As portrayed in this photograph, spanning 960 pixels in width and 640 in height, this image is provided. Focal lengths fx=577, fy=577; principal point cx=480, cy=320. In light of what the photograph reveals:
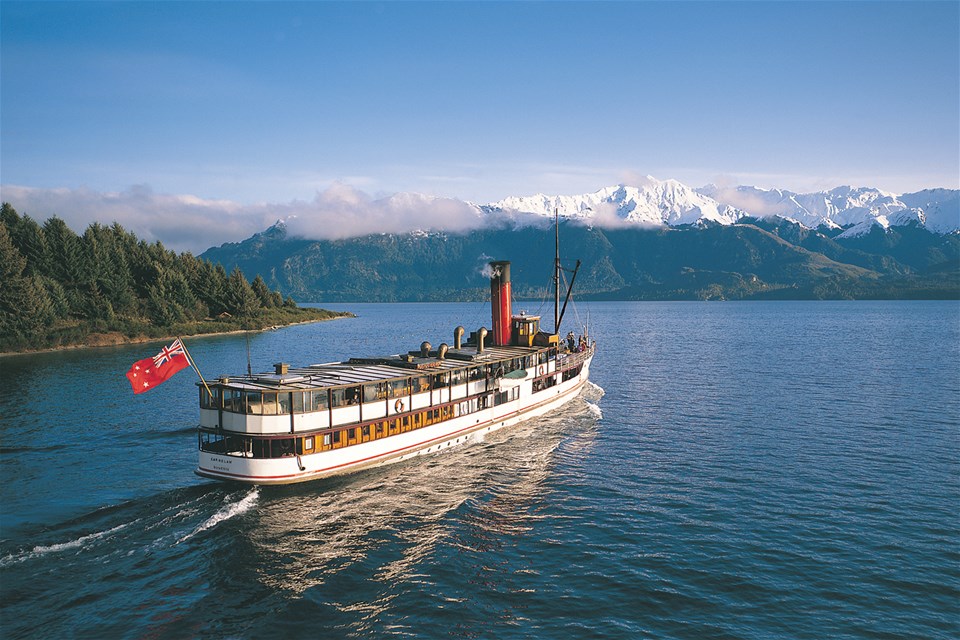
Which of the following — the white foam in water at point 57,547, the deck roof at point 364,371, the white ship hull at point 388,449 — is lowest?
the white foam in water at point 57,547

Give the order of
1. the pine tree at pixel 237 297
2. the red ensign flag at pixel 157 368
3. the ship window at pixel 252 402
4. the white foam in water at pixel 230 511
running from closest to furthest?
the white foam in water at pixel 230 511
the red ensign flag at pixel 157 368
the ship window at pixel 252 402
the pine tree at pixel 237 297

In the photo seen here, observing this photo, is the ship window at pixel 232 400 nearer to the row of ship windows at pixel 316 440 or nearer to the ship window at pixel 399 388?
the row of ship windows at pixel 316 440

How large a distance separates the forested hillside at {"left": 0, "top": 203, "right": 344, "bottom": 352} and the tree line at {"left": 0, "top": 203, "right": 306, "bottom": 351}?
0.58ft

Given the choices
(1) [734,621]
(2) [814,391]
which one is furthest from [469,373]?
(2) [814,391]

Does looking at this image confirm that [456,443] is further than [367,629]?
Yes

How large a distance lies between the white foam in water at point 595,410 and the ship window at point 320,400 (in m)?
33.4

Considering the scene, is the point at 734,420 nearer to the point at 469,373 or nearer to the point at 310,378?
the point at 469,373

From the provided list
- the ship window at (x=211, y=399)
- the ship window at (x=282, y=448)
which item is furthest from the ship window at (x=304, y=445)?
the ship window at (x=211, y=399)

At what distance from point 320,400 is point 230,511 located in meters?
8.94

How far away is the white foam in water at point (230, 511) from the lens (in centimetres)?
3428

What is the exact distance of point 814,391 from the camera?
7625 centimetres

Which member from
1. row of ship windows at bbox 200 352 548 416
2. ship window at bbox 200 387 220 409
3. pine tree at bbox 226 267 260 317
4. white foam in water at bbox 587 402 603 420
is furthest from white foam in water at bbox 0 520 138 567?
pine tree at bbox 226 267 260 317

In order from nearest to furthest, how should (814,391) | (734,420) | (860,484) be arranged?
(860,484), (734,420), (814,391)

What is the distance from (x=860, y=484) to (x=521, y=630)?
30169 mm
